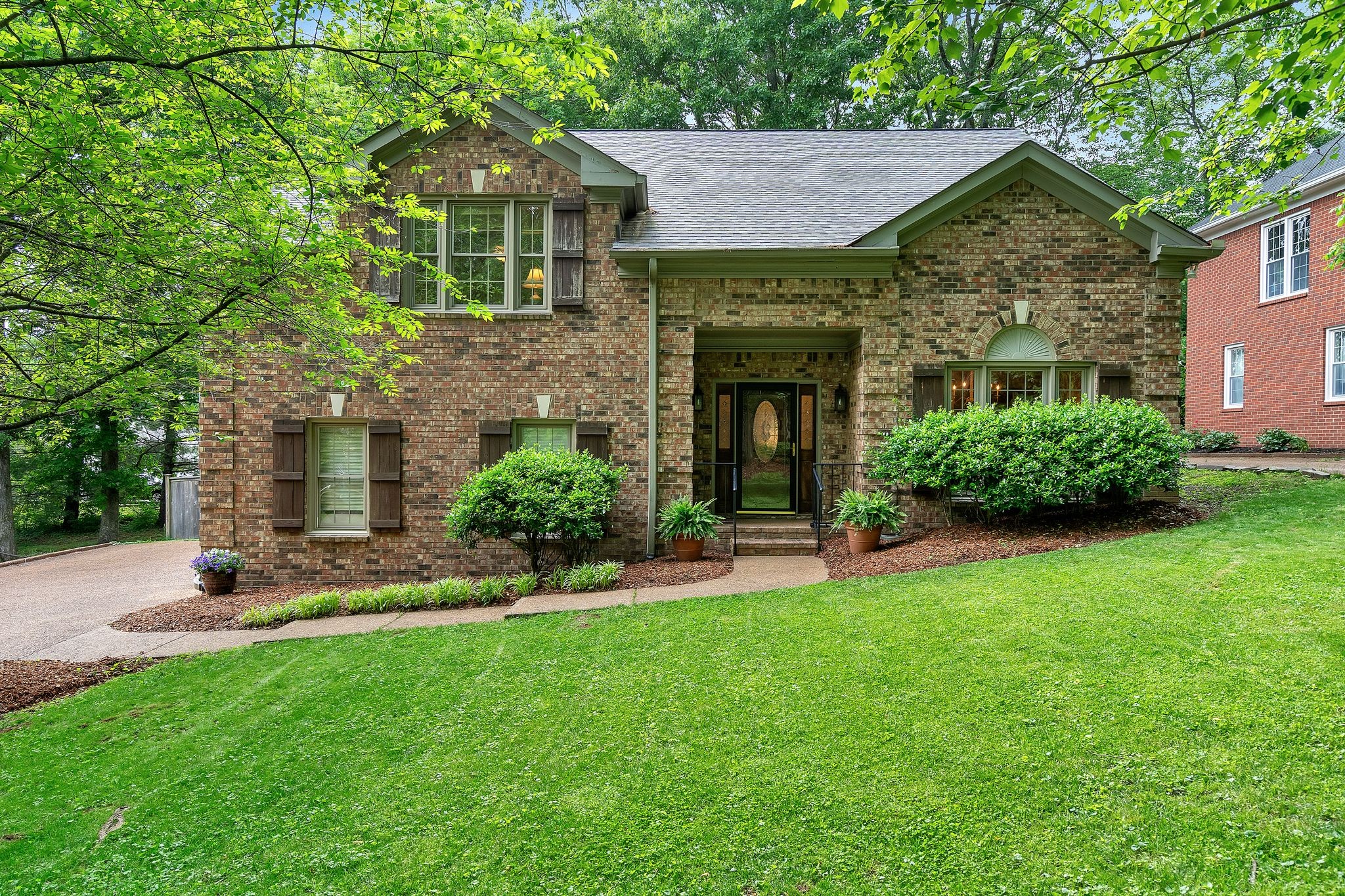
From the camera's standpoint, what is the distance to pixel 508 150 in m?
8.74

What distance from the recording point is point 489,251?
8.95 meters

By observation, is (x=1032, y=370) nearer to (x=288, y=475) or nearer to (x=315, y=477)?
(x=315, y=477)

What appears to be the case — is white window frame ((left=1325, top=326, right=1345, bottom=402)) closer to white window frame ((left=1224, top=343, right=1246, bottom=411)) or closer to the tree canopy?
white window frame ((left=1224, top=343, right=1246, bottom=411))

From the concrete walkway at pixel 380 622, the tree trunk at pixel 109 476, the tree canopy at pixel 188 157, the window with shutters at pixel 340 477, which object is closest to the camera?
→ the tree canopy at pixel 188 157

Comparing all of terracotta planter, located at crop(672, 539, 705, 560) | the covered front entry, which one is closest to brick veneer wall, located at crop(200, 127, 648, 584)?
terracotta planter, located at crop(672, 539, 705, 560)

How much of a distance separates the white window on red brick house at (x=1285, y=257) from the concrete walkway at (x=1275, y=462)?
394 centimetres

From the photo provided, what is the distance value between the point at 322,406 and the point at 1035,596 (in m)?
8.49

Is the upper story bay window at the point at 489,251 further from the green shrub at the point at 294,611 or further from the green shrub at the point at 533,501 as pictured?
the green shrub at the point at 294,611

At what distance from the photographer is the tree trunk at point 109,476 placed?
1741 cm

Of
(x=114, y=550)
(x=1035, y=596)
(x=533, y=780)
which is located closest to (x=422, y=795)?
(x=533, y=780)

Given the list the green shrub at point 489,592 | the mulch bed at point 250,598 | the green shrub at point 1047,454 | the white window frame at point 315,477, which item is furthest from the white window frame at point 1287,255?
the white window frame at point 315,477

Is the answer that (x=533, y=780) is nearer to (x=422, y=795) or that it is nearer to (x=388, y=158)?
(x=422, y=795)

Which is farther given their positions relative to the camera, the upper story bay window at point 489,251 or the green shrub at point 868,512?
the upper story bay window at point 489,251

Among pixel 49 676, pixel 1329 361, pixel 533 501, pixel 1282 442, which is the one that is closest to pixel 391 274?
pixel 533 501
